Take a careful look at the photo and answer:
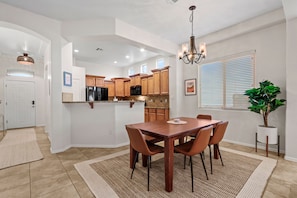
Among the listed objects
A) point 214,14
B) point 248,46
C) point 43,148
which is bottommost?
point 43,148

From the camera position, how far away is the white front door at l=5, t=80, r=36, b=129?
577 cm

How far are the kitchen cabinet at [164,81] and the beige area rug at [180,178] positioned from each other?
292 cm

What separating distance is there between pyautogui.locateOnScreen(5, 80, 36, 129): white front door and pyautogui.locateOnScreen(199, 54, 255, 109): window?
23.0 feet

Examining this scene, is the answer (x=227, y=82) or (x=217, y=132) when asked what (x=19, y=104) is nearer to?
(x=217, y=132)

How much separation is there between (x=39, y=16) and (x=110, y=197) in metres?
3.80

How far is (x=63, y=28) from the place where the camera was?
3398mm

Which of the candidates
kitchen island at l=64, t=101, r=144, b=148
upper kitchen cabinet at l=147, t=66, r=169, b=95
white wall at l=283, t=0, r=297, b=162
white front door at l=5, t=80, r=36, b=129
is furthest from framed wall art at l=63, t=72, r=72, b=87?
white wall at l=283, t=0, r=297, b=162

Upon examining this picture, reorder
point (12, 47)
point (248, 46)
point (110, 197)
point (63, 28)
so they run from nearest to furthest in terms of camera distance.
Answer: point (110, 197)
point (63, 28)
point (248, 46)
point (12, 47)

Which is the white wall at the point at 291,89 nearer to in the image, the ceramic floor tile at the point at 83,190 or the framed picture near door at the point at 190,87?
the framed picture near door at the point at 190,87

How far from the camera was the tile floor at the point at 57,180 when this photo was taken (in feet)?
6.01

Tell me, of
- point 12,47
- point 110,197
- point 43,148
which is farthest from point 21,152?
point 12,47

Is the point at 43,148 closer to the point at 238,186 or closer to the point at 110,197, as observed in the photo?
the point at 110,197

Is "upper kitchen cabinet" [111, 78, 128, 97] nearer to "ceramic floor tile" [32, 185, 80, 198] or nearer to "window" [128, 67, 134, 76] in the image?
"window" [128, 67, 134, 76]

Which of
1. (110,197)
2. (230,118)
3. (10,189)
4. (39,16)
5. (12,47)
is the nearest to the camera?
(110,197)
